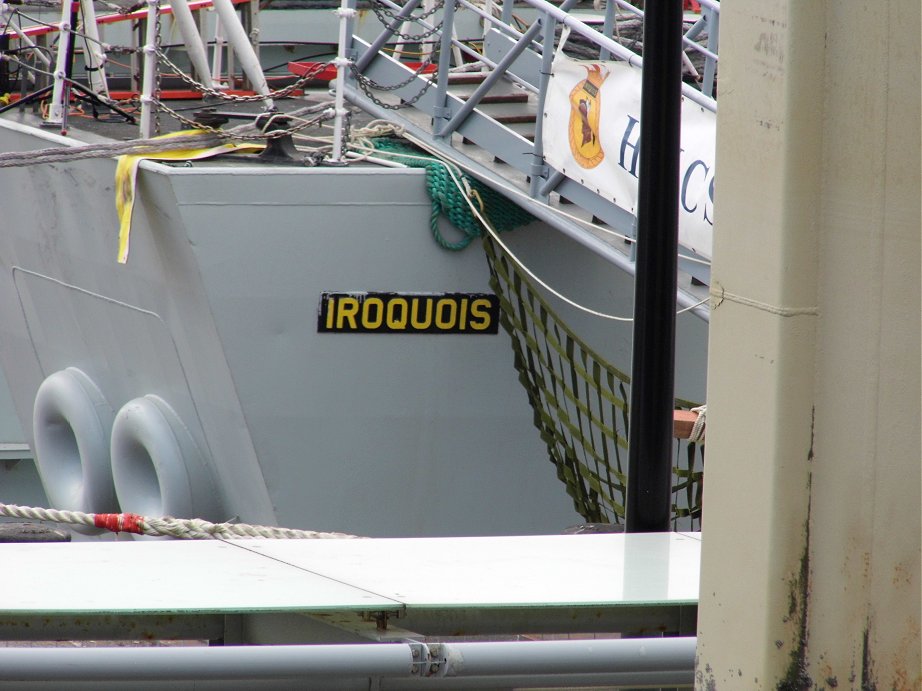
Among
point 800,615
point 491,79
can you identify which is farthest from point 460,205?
point 800,615

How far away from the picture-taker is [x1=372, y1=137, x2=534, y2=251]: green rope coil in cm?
580

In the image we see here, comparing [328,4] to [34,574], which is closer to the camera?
[34,574]

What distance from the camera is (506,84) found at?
7219mm

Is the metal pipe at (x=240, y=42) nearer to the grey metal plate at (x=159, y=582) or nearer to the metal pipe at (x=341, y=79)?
the metal pipe at (x=341, y=79)

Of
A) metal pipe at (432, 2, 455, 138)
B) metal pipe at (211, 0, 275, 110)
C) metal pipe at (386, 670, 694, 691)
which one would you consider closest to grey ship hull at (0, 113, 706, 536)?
metal pipe at (432, 2, 455, 138)

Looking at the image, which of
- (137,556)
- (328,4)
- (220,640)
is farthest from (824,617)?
(328,4)

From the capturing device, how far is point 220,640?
2.16 meters

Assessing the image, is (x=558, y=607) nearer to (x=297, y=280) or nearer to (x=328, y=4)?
(x=297, y=280)

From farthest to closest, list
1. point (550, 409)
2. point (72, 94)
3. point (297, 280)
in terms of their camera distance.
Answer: point (72, 94)
point (550, 409)
point (297, 280)

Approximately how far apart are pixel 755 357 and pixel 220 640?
944 mm

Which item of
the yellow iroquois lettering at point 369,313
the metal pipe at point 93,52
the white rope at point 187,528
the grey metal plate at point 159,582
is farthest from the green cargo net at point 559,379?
the grey metal plate at point 159,582

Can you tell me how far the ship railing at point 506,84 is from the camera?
5.63 metres

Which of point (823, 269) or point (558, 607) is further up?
point (823, 269)

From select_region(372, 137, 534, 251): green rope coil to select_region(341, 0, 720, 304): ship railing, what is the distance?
0.27 feet
